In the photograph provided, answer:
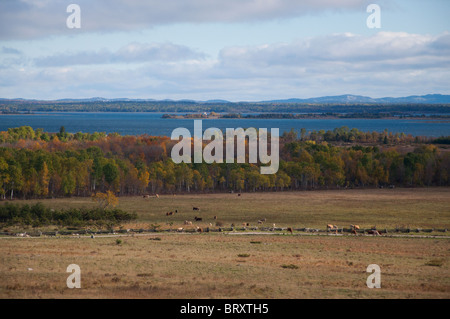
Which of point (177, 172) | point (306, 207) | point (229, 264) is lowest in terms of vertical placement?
point (306, 207)

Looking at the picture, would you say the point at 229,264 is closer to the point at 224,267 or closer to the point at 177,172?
the point at 224,267

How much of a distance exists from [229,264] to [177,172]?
56.6 metres

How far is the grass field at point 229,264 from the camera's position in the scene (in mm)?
21203

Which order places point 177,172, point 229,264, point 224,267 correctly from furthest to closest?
point 177,172 → point 229,264 → point 224,267

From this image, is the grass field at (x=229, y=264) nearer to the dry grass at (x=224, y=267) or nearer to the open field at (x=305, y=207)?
the dry grass at (x=224, y=267)

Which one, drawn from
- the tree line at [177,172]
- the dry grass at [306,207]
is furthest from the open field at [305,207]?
the tree line at [177,172]

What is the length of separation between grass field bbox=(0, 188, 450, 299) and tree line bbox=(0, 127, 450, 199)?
1157 inches

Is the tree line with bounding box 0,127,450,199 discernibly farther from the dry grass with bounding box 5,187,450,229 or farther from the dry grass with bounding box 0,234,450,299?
the dry grass with bounding box 0,234,450,299

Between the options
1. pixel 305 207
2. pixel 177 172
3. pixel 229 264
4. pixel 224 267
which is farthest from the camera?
pixel 177 172

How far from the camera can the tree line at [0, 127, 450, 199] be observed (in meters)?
73.2

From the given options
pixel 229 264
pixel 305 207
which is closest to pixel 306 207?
pixel 305 207

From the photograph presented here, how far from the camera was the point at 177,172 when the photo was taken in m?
83.2

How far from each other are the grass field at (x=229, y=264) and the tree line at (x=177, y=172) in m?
29.4

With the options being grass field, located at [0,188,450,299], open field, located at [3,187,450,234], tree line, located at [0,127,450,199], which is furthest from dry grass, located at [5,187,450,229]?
tree line, located at [0,127,450,199]
